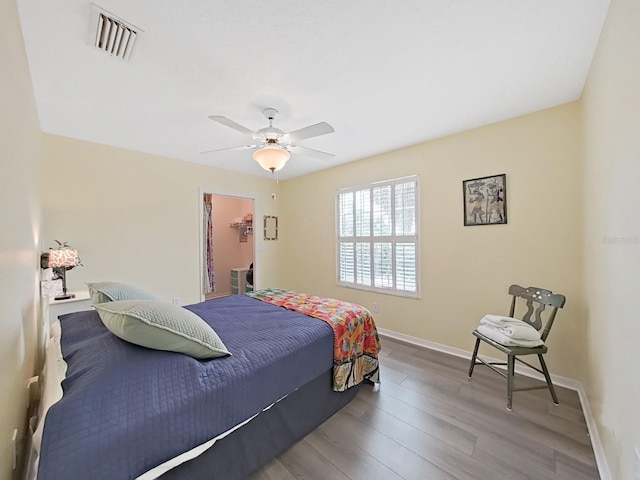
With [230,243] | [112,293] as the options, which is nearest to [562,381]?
[112,293]

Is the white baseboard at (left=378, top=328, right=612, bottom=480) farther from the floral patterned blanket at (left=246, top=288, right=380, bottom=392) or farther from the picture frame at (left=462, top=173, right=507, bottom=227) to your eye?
the picture frame at (left=462, top=173, right=507, bottom=227)

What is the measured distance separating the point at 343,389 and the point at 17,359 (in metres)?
1.84

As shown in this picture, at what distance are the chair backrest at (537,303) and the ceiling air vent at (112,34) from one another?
3.37 metres

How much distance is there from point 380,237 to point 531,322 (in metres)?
1.80

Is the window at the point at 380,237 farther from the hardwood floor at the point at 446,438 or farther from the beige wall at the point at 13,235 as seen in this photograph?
the beige wall at the point at 13,235

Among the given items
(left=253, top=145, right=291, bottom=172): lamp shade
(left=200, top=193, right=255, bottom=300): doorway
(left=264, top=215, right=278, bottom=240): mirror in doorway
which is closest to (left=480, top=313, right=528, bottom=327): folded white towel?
(left=253, top=145, right=291, bottom=172): lamp shade

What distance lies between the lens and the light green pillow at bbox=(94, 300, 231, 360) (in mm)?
1187

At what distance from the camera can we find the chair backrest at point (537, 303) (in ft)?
6.72

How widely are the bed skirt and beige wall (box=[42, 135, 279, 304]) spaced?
271 cm

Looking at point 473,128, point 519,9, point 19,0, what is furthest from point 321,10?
point 473,128

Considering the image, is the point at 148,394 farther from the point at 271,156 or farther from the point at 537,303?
the point at 537,303

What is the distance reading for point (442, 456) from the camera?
156cm

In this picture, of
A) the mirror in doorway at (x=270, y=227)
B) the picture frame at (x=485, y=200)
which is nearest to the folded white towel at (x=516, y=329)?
the picture frame at (x=485, y=200)

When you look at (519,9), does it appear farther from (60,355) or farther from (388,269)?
(60,355)
